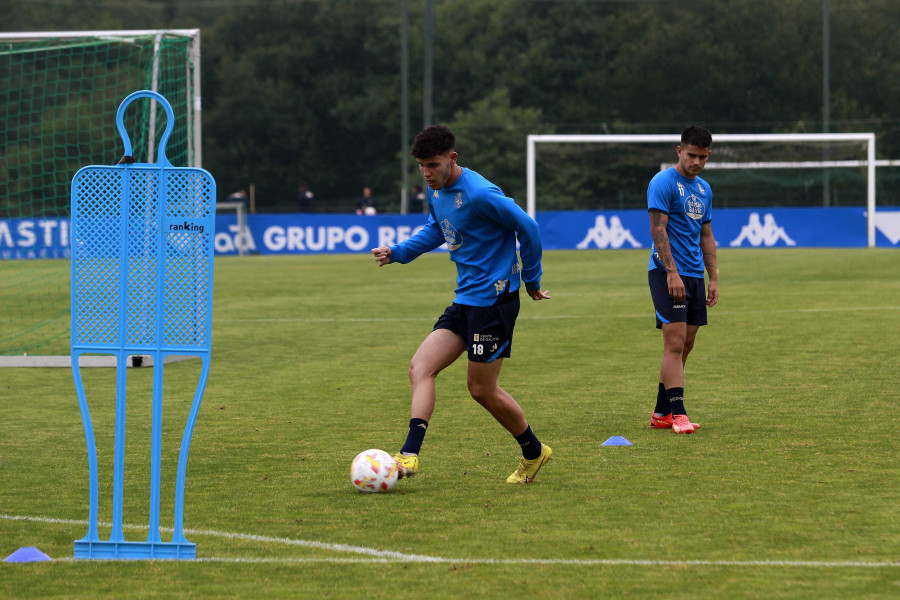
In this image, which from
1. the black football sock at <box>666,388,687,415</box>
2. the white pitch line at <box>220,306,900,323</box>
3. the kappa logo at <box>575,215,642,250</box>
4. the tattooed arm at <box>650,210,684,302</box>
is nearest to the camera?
the tattooed arm at <box>650,210,684,302</box>

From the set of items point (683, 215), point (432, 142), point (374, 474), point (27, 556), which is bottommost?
point (27, 556)

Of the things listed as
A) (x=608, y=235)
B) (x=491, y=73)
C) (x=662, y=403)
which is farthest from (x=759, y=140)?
(x=662, y=403)

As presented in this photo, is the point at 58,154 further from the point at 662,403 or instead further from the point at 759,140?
the point at 662,403

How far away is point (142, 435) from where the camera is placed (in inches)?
316

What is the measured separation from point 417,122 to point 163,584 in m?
59.4

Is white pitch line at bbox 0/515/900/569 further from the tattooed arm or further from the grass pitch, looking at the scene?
the tattooed arm

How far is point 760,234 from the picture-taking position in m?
33.8

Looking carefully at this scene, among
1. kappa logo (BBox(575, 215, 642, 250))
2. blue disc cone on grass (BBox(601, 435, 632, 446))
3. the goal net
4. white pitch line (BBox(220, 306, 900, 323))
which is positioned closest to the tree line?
kappa logo (BBox(575, 215, 642, 250))

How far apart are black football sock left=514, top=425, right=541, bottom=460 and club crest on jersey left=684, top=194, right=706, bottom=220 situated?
2.26m

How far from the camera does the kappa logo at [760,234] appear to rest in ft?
111

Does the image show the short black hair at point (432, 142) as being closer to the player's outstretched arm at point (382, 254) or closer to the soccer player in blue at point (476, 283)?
the soccer player in blue at point (476, 283)

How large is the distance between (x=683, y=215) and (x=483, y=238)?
2.13 m

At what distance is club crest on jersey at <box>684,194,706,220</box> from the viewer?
26.0 ft

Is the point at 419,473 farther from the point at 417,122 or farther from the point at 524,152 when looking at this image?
the point at 417,122
